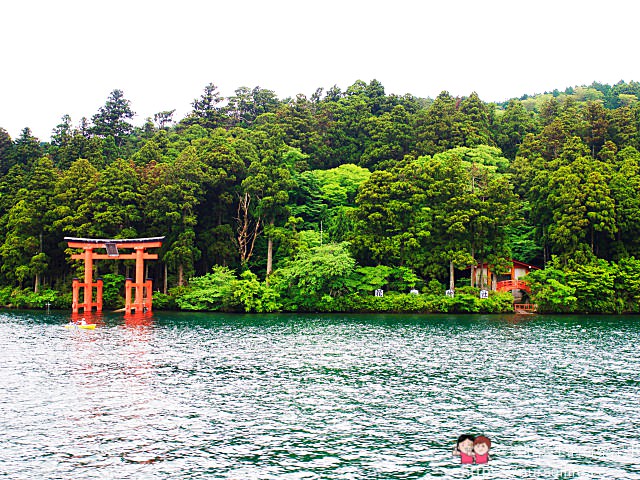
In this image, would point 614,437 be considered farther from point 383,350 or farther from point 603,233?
point 603,233

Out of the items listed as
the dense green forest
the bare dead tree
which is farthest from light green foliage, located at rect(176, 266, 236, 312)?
the bare dead tree

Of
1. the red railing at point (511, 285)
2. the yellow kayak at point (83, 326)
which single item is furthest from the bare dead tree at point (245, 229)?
the red railing at point (511, 285)

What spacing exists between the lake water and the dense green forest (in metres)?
13.2

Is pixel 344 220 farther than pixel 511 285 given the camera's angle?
Yes

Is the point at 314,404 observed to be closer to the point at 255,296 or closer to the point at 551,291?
the point at 255,296

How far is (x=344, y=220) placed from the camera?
5134 cm

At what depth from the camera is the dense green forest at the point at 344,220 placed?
4594cm

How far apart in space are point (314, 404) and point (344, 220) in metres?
33.4

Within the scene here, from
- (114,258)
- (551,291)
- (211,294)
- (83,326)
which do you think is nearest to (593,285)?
(551,291)

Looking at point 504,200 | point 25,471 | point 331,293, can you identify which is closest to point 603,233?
point 504,200

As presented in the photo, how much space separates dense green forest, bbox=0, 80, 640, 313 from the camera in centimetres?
4594

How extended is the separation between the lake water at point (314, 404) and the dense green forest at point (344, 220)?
1320 centimetres

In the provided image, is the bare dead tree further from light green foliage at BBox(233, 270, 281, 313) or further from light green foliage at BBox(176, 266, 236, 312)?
light green foliage at BBox(233, 270, 281, 313)

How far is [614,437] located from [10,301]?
47066mm
